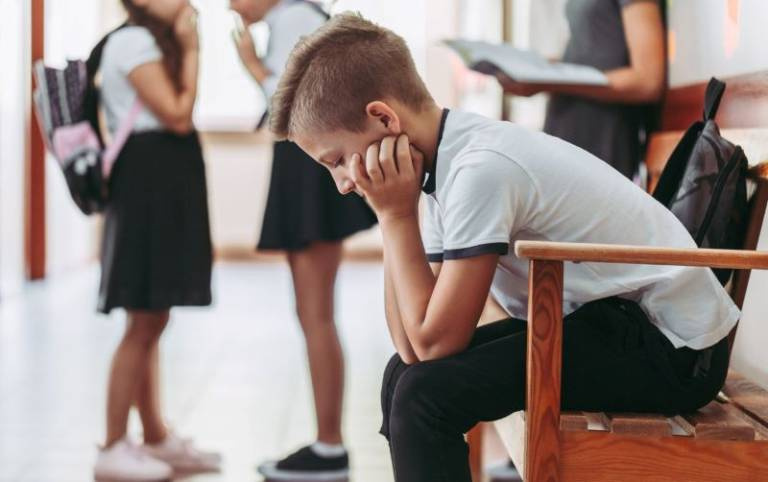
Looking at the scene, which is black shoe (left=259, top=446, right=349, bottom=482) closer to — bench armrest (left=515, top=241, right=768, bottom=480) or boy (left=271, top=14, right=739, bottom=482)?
boy (left=271, top=14, right=739, bottom=482)

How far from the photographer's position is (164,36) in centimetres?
238

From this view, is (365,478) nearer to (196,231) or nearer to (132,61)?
(196,231)

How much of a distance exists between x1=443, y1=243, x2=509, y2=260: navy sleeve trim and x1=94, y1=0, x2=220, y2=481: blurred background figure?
3.96 ft

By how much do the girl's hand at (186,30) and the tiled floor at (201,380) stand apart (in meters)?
1.00

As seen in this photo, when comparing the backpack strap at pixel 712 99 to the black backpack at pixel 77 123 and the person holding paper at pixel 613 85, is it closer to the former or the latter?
the person holding paper at pixel 613 85

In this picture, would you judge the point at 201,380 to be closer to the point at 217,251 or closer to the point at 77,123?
the point at 77,123

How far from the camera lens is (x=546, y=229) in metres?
1.39

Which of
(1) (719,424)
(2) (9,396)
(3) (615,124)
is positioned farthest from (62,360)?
(1) (719,424)

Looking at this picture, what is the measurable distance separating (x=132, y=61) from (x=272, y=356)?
1.72 meters

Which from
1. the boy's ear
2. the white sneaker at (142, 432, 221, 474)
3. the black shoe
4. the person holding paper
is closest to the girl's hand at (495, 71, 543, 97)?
the person holding paper

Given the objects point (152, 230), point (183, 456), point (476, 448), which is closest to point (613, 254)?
point (476, 448)

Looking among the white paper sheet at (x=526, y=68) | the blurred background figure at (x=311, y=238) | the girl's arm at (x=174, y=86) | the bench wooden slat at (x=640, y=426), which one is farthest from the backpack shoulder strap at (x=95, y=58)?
the bench wooden slat at (x=640, y=426)

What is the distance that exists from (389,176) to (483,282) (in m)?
0.20

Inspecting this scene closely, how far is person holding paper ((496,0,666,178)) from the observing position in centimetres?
215
